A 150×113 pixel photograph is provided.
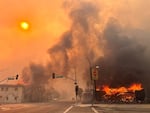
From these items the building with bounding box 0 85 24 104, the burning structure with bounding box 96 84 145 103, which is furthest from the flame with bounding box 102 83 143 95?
the building with bounding box 0 85 24 104

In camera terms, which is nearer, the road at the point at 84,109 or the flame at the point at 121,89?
the road at the point at 84,109

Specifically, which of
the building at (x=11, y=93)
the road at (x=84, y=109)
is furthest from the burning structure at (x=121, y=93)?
the building at (x=11, y=93)

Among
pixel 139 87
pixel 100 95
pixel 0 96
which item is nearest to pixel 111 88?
pixel 100 95

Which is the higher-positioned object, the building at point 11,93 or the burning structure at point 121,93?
the building at point 11,93

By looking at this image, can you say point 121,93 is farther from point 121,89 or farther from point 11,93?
point 11,93

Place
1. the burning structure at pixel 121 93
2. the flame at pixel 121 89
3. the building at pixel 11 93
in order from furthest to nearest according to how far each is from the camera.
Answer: the building at pixel 11 93, the flame at pixel 121 89, the burning structure at pixel 121 93

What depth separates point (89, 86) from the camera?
3688 inches

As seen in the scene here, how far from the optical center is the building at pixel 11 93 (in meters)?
134

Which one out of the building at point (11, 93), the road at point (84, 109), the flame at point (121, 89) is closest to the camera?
the road at point (84, 109)

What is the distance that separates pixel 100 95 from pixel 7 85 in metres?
66.4

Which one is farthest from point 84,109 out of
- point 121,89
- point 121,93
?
point 121,89

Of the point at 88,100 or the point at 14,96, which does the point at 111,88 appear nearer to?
the point at 88,100

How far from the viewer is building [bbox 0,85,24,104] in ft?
441

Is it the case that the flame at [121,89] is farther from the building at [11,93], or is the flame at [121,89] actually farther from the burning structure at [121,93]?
the building at [11,93]
